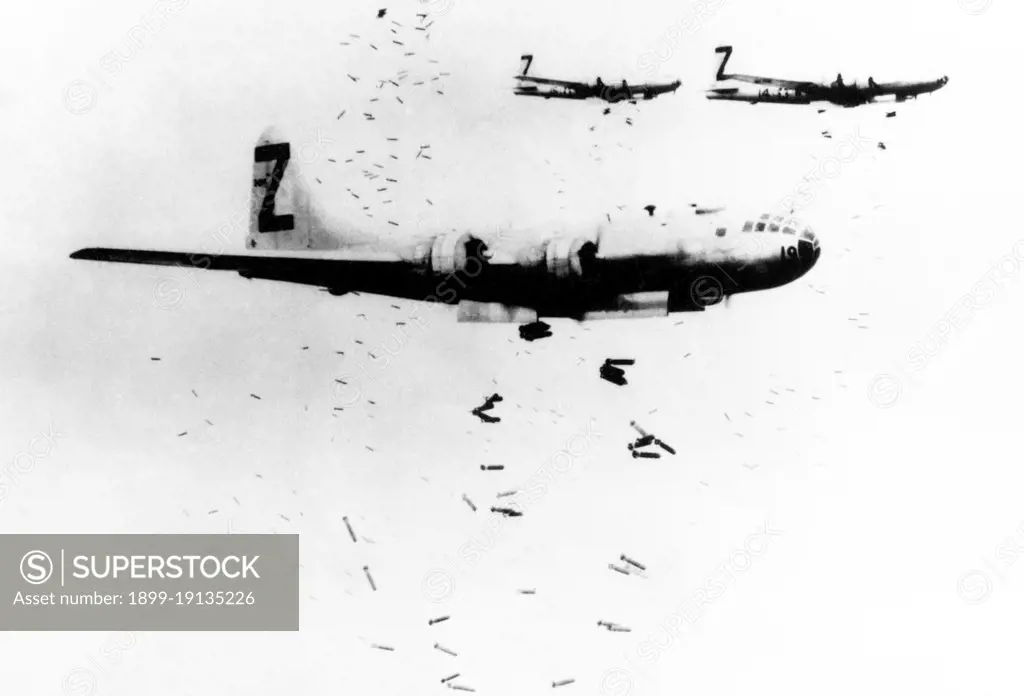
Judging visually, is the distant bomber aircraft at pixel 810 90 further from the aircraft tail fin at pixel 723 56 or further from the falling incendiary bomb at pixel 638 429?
the falling incendiary bomb at pixel 638 429

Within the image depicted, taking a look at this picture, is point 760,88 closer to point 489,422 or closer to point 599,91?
point 599,91

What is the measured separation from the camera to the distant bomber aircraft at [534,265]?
7832 mm

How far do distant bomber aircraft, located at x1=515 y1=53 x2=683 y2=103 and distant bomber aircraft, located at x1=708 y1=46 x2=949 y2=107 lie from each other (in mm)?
429

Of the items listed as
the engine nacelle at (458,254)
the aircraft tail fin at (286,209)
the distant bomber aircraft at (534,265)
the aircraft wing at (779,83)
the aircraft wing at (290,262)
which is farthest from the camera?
the aircraft tail fin at (286,209)

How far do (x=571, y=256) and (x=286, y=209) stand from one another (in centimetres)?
317

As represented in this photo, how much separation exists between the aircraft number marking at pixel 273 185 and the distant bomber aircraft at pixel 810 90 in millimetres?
4092

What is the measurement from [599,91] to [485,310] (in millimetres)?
2209

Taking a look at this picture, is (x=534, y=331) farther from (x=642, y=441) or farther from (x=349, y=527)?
(x=349, y=527)

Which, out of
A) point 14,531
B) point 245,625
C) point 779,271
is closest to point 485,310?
point 779,271

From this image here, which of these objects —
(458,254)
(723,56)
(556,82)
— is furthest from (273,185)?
(723,56)

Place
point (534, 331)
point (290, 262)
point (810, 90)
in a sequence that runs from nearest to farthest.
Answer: point (810, 90) < point (534, 331) < point (290, 262)

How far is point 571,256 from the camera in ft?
26.3

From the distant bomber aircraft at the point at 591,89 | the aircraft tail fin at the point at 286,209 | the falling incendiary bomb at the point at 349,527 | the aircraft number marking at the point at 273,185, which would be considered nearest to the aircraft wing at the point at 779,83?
the distant bomber aircraft at the point at 591,89

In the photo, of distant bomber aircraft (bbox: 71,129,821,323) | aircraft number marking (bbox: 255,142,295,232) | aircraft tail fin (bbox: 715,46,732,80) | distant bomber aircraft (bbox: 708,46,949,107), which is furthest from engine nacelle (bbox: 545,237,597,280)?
aircraft number marking (bbox: 255,142,295,232)
